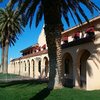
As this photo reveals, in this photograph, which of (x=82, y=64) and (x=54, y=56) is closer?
(x=54, y=56)

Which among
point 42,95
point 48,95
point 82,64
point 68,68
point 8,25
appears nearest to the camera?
point 48,95

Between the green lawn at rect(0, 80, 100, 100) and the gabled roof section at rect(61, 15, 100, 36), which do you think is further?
the gabled roof section at rect(61, 15, 100, 36)

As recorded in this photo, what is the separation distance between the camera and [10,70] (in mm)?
81188

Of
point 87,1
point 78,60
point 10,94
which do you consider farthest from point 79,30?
point 10,94

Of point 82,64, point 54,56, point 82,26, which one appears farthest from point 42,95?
point 82,26

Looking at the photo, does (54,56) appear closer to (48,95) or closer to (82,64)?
(48,95)

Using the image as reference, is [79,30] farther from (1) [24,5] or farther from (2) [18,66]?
(2) [18,66]

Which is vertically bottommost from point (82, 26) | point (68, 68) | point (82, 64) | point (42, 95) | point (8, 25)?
point (42, 95)

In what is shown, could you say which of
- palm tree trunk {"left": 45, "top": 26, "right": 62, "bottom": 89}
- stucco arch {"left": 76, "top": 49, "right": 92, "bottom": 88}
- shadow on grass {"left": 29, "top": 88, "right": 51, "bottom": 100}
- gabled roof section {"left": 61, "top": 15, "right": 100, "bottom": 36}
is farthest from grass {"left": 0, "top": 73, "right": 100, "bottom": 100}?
gabled roof section {"left": 61, "top": 15, "right": 100, "bottom": 36}

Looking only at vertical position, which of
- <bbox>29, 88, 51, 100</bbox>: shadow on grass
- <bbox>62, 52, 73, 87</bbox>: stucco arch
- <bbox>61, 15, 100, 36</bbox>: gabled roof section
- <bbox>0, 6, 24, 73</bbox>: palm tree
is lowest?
<bbox>29, 88, 51, 100</bbox>: shadow on grass

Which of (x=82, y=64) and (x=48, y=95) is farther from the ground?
(x=82, y=64)

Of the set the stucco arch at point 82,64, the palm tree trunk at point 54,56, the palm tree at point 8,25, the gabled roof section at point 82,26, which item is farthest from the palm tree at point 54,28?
the palm tree at point 8,25

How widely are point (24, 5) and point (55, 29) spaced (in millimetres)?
3346

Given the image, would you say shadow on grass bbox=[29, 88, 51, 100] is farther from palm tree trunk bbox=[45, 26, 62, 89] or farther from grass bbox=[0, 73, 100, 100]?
palm tree trunk bbox=[45, 26, 62, 89]
